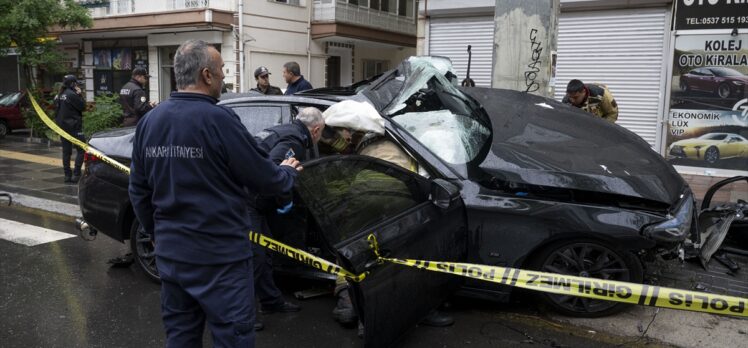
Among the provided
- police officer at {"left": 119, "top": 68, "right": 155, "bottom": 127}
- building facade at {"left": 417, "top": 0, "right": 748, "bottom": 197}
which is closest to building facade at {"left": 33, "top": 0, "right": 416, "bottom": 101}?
police officer at {"left": 119, "top": 68, "right": 155, "bottom": 127}

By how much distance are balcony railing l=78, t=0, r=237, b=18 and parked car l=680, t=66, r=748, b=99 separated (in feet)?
40.0

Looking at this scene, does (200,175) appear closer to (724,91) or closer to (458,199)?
(458,199)

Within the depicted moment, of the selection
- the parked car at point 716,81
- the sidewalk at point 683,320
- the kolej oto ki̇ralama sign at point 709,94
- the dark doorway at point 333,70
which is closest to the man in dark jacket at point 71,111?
the sidewalk at point 683,320

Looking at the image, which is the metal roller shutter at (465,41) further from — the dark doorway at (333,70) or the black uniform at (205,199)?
the black uniform at (205,199)

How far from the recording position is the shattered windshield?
4148 millimetres

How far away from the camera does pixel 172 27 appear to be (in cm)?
1744

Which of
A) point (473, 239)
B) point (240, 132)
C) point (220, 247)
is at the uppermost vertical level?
point (240, 132)

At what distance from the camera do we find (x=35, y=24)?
13.6 meters

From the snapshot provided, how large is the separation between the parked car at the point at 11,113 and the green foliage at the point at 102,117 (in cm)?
421

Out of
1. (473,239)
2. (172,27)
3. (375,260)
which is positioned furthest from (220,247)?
(172,27)

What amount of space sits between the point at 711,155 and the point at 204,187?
32.2 ft

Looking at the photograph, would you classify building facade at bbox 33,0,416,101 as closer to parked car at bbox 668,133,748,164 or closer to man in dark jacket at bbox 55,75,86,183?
man in dark jacket at bbox 55,75,86,183

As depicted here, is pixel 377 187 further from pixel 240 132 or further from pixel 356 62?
pixel 356 62

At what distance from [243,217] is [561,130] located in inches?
114
